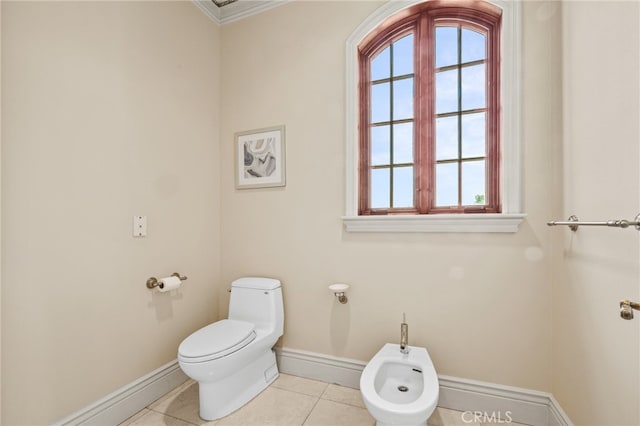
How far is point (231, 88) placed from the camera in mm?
2285

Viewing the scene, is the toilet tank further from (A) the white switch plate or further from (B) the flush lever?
(B) the flush lever

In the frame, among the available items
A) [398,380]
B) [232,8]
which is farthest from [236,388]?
[232,8]

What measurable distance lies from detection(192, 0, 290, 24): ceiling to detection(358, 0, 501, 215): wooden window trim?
80 centimetres

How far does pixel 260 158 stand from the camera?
2160 millimetres

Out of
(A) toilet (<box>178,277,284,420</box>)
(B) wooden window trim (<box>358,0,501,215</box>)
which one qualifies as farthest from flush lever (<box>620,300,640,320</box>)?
(A) toilet (<box>178,277,284,420</box>)

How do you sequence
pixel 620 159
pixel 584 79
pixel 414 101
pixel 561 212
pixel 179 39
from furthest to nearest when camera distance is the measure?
1. pixel 179 39
2. pixel 414 101
3. pixel 561 212
4. pixel 584 79
5. pixel 620 159

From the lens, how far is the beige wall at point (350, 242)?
5.04 feet

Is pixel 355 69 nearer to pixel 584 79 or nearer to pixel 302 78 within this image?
pixel 302 78

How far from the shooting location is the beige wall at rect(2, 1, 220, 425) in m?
1.25

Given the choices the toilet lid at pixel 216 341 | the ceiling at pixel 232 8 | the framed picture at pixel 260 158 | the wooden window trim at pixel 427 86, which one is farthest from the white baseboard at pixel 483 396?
the ceiling at pixel 232 8

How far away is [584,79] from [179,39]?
2.30 m

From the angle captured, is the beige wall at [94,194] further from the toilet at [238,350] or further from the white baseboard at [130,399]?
the toilet at [238,350]

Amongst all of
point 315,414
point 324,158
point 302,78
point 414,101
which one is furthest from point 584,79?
point 315,414

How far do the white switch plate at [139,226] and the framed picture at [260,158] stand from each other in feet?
2.31
